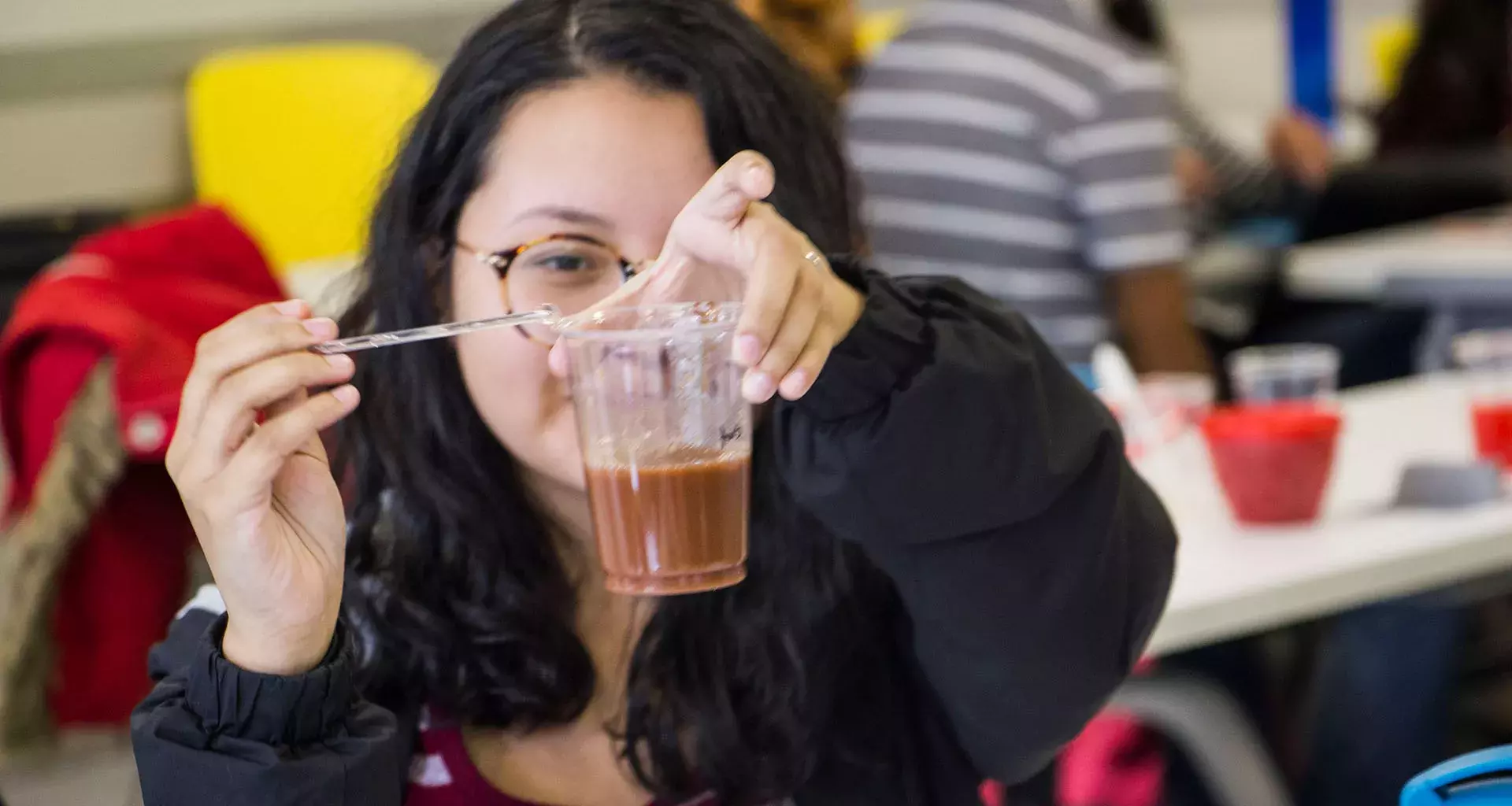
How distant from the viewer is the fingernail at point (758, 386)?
840 millimetres

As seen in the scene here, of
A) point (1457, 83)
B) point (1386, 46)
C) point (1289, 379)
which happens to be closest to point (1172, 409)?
point (1289, 379)

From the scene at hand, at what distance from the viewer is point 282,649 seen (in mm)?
945

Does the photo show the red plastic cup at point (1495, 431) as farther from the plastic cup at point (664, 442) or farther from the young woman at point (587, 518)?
the plastic cup at point (664, 442)

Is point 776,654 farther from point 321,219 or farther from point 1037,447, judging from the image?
point 321,219

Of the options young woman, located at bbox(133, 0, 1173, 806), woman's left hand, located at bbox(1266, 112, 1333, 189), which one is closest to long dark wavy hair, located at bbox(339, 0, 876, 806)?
young woman, located at bbox(133, 0, 1173, 806)

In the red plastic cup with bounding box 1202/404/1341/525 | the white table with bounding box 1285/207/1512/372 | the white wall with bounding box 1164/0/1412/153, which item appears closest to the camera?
the red plastic cup with bounding box 1202/404/1341/525

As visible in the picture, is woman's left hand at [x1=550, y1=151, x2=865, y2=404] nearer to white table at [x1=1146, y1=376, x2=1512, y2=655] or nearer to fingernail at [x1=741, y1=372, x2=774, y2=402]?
fingernail at [x1=741, y1=372, x2=774, y2=402]

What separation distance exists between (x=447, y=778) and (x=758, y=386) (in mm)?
485

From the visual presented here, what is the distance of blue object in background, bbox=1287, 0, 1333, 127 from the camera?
6918 mm

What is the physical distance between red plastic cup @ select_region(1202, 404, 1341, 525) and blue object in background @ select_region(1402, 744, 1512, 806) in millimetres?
969

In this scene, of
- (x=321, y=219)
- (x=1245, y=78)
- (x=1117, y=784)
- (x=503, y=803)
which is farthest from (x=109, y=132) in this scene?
(x=1245, y=78)

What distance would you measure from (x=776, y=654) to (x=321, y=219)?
299 cm

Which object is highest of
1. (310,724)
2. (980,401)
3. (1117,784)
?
(980,401)

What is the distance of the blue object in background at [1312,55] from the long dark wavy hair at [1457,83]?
1.50m
